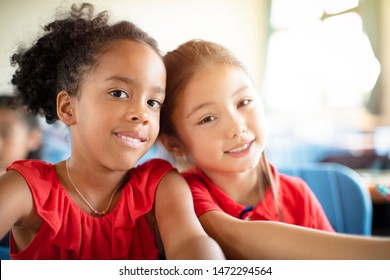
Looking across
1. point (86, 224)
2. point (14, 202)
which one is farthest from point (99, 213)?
point (14, 202)

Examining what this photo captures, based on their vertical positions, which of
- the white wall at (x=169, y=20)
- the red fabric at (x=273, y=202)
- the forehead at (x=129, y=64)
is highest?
the white wall at (x=169, y=20)

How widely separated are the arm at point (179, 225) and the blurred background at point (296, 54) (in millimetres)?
238

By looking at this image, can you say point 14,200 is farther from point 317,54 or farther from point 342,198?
point 317,54

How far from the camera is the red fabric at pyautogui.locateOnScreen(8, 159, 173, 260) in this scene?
52cm

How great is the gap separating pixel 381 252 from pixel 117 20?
A: 0.53m

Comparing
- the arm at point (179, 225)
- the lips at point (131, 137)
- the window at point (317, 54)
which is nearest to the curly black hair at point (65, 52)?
the lips at point (131, 137)

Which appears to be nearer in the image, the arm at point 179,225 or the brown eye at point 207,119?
the arm at point 179,225

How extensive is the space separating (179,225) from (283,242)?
141mm

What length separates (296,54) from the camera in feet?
3.57

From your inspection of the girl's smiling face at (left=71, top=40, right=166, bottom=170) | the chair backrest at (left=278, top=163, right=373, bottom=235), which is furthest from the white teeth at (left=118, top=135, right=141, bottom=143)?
the chair backrest at (left=278, top=163, right=373, bottom=235)

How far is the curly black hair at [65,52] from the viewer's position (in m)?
0.58

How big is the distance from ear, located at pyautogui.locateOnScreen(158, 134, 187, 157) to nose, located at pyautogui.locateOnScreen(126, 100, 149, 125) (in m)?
0.17

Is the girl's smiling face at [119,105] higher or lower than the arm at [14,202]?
higher

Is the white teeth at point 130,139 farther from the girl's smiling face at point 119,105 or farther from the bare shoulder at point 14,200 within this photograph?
the bare shoulder at point 14,200
